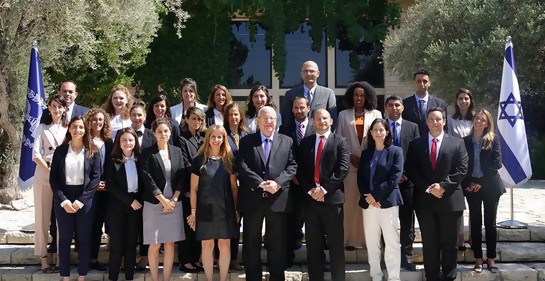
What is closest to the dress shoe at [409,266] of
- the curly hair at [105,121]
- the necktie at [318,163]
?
the necktie at [318,163]

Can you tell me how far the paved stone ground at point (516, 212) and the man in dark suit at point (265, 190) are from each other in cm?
298

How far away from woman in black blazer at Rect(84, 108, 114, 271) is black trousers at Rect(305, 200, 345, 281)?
205 centimetres

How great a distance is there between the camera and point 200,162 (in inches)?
238

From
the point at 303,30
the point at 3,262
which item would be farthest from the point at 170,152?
the point at 303,30

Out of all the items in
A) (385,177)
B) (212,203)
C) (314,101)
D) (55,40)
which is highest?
(55,40)

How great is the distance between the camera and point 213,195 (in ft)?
19.8

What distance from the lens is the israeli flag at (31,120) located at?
7648 mm

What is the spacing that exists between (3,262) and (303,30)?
12.9 metres

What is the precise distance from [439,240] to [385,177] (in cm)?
87

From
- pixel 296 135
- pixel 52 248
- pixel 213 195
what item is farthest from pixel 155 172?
pixel 52 248

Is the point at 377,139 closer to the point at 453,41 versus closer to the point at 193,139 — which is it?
the point at 193,139

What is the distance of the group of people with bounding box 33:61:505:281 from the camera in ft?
19.7

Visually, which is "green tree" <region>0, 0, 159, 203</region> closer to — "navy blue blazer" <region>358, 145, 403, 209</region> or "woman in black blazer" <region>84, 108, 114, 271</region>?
"woman in black blazer" <region>84, 108, 114, 271</region>

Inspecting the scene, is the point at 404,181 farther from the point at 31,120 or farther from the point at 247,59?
the point at 247,59
